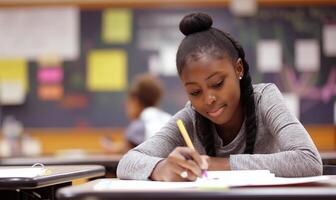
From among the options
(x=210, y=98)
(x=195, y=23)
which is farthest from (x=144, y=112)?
(x=210, y=98)

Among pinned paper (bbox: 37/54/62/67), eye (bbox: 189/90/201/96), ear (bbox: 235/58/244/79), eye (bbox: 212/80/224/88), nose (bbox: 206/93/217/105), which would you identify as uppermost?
pinned paper (bbox: 37/54/62/67)

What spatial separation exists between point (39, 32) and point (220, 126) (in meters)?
3.23

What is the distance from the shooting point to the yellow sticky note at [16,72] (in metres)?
4.62

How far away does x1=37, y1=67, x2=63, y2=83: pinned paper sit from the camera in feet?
15.2

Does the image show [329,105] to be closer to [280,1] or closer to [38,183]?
[280,1]

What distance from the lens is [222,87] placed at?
1567mm

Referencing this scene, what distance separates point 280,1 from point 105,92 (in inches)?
63.2

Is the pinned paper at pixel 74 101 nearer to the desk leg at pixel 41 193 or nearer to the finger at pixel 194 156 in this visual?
the desk leg at pixel 41 193

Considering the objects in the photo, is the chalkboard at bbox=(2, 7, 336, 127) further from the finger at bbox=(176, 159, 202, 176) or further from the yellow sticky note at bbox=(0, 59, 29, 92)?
the finger at bbox=(176, 159, 202, 176)

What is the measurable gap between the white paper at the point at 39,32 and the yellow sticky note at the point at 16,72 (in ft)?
0.19

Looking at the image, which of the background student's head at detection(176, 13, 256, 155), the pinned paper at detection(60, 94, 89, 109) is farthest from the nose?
the pinned paper at detection(60, 94, 89, 109)

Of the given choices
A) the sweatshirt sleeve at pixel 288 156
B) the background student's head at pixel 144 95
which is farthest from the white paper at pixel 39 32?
the sweatshirt sleeve at pixel 288 156

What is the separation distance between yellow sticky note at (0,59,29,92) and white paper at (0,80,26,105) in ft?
0.09

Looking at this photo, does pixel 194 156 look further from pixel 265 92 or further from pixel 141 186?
pixel 265 92
